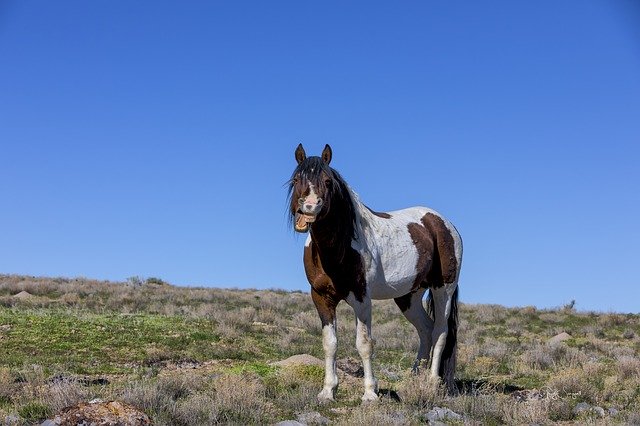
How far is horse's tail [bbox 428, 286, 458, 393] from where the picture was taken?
10.2 m

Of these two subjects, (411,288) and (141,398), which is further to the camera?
(411,288)

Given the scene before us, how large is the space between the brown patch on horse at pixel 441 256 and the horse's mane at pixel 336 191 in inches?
71.3

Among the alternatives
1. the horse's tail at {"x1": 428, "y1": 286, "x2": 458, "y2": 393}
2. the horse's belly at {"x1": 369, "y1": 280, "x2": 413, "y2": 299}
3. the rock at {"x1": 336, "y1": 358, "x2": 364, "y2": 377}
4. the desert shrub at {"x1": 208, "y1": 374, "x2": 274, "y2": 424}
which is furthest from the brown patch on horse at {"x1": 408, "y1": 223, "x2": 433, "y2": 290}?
the rock at {"x1": 336, "y1": 358, "x2": 364, "y2": 377}

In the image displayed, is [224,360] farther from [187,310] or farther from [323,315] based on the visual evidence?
[187,310]

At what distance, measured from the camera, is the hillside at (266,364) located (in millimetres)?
A: 7668

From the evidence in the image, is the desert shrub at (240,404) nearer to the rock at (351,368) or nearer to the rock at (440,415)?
the rock at (440,415)

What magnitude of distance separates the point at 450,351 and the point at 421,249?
1.81 meters

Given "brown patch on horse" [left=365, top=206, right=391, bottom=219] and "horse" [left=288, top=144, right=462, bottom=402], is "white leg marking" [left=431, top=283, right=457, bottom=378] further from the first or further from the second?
"brown patch on horse" [left=365, top=206, right=391, bottom=219]

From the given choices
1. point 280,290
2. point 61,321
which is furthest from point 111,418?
→ point 280,290

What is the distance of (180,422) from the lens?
6.86m

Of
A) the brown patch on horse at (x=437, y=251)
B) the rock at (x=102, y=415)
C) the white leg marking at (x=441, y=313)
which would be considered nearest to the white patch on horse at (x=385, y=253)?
the brown patch on horse at (x=437, y=251)

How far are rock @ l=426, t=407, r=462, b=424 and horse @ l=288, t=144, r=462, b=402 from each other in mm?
954

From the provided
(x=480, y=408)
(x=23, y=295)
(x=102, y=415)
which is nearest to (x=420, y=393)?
(x=480, y=408)

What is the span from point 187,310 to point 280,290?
1980 cm
